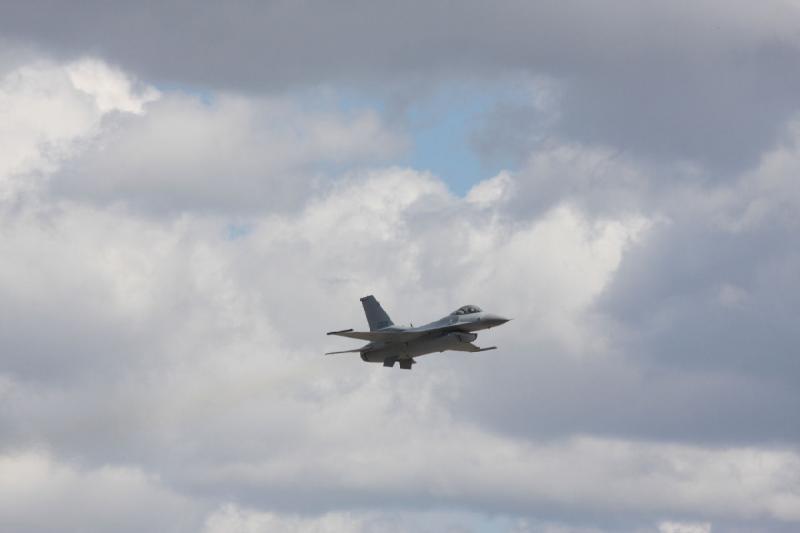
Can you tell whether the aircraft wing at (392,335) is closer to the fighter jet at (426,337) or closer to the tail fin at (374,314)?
the fighter jet at (426,337)

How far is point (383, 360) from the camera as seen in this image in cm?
16662

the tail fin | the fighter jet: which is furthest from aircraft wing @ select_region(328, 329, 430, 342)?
the tail fin

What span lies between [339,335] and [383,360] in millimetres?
10580

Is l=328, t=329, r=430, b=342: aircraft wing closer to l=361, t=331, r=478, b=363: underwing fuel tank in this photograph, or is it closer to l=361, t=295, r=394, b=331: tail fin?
l=361, t=331, r=478, b=363: underwing fuel tank

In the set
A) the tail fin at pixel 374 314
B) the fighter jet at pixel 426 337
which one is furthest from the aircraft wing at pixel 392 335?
the tail fin at pixel 374 314

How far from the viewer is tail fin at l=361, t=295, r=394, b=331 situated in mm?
170125

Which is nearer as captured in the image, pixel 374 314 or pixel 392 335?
pixel 392 335

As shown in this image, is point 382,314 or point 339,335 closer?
point 339,335

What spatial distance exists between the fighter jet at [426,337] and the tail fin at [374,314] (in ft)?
11.9

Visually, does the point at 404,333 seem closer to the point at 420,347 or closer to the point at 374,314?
the point at 420,347

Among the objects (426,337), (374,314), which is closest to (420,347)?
(426,337)

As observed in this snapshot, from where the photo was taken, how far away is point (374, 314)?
561 ft

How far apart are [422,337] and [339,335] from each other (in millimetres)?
9807

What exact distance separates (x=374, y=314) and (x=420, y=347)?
27.7ft
